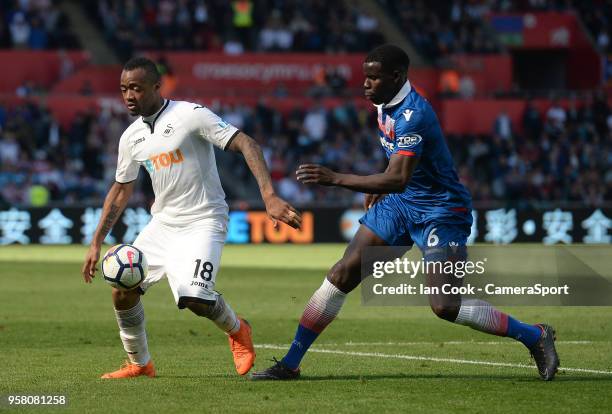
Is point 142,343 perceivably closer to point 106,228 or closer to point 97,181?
point 106,228

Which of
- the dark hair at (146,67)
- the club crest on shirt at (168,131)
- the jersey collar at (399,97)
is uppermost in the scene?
the dark hair at (146,67)

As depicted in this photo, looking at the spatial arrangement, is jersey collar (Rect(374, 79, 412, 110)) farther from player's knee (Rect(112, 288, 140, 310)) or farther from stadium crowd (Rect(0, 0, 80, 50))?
stadium crowd (Rect(0, 0, 80, 50))

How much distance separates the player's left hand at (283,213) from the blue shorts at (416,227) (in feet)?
3.93

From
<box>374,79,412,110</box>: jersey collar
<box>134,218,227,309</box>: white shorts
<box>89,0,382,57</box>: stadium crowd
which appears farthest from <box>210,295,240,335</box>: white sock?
<box>89,0,382,57</box>: stadium crowd

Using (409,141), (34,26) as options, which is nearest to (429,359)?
(409,141)

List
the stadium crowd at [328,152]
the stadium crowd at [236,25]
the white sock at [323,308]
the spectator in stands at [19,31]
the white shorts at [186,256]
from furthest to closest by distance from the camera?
1. the stadium crowd at [236,25]
2. the spectator in stands at [19,31]
3. the stadium crowd at [328,152]
4. the white sock at [323,308]
5. the white shorts at [186,256]

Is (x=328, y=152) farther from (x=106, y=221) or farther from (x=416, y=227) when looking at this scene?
(x=416, y=227)

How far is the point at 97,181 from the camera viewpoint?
3088 centimetres

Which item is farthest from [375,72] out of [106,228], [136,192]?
[136,192]

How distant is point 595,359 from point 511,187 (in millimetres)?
22498

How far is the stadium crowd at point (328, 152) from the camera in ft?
99.9

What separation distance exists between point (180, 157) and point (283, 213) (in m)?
1.40

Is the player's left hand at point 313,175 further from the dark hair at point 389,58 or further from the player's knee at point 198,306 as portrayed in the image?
the player's knee at point 198,306
